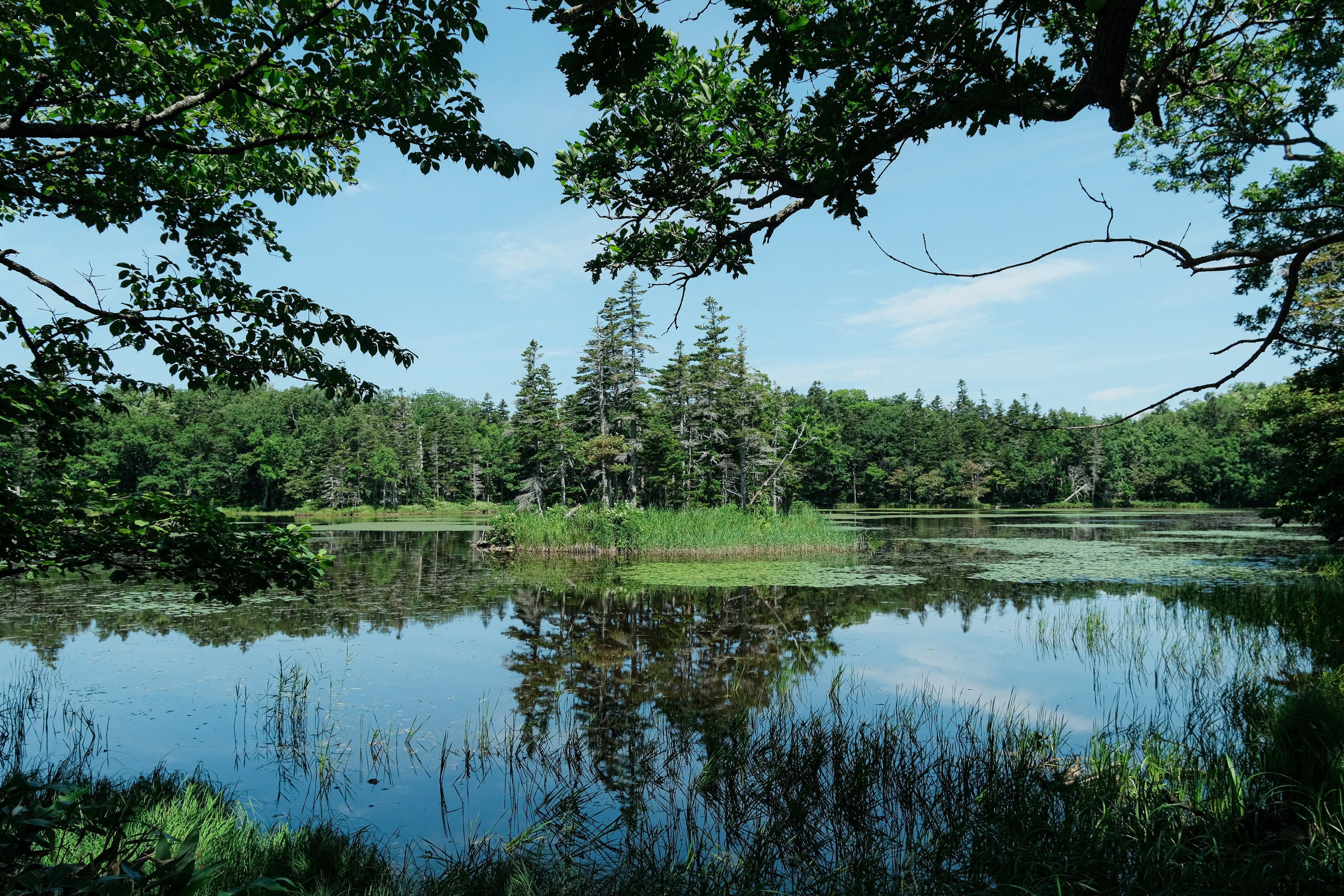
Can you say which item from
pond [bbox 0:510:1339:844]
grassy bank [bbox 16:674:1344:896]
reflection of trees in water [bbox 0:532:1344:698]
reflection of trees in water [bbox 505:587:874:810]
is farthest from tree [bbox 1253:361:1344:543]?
grassy bank [bbox 16:674:1344:896]

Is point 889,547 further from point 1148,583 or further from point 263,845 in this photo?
point 263,845

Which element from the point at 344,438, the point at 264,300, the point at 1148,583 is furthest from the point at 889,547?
the point at 344,438

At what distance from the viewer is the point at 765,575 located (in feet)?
64.0

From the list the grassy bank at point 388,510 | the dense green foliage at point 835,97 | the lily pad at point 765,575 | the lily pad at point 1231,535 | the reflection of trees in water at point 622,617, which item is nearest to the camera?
the dense green foliage at point 835,97

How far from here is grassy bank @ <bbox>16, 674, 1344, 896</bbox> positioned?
3818mm

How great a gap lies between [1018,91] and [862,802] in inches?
203

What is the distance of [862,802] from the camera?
→ 18.3ft

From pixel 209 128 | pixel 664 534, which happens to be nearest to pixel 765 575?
pixel 664 534

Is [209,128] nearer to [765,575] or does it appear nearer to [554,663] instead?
[554,663]

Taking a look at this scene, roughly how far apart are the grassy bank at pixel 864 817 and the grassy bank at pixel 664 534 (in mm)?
17298

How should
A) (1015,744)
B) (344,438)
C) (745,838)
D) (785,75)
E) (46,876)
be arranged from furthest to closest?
(344,438) → (1015,744) → (745,838) → (785,75) → (46,876)

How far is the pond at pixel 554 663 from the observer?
6.64 m

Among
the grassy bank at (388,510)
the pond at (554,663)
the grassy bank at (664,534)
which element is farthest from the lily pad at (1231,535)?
the grassy bank at (388,510)

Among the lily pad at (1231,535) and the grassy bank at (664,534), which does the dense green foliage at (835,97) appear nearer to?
the grassy bank at (664,534)
